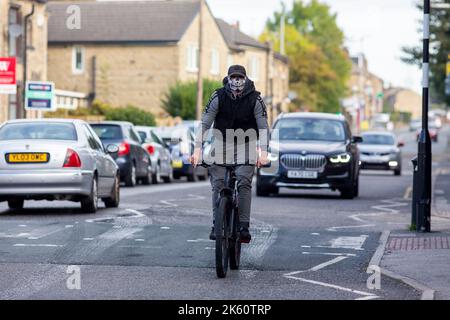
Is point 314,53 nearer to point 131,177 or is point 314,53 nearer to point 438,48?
point 438,48

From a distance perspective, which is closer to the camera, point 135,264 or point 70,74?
point 135,264

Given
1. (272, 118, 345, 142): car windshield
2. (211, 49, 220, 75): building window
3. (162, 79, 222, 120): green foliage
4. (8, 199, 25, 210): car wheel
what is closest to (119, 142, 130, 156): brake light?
(272, 118, 345, 142): car windshield

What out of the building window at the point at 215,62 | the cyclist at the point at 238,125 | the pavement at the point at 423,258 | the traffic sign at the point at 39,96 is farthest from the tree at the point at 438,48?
the cyclist at the point at 238,125

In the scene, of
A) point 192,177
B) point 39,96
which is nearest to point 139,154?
point 192,177

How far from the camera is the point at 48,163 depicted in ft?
57.2

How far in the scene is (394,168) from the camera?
40750 mm

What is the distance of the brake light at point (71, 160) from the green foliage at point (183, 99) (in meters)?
47.2

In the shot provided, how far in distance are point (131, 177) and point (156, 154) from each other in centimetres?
284

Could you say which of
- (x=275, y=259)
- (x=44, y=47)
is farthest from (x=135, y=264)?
(x=44, y=47)

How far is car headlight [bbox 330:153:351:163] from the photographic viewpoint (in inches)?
928

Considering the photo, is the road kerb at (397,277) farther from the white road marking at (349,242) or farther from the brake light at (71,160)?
the brake light at (71,160)
